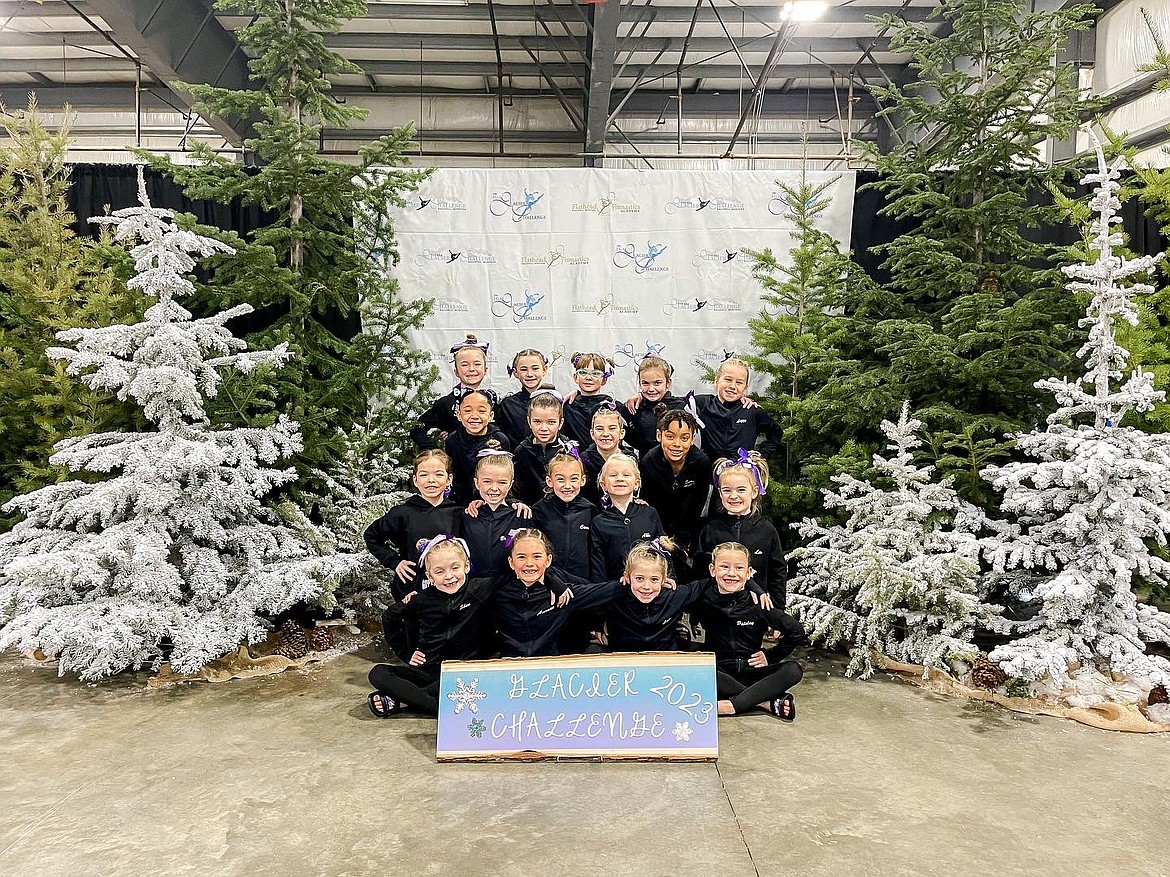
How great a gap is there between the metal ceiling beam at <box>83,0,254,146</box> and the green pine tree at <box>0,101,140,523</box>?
1.82m

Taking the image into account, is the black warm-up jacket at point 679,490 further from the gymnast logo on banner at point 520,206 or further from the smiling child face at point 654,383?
the gymnast logo on banner at point 520,206

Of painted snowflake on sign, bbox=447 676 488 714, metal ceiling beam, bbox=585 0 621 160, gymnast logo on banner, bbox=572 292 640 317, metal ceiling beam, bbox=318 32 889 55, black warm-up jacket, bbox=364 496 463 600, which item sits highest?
metal ceiling beam, bbox=318 32 889 55

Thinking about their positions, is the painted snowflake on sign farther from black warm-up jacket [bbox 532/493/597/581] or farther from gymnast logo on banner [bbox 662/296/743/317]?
gymnast logo on banner [bbox 662/296/743/317]

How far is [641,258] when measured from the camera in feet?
21.9

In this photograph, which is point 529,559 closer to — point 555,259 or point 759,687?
point 759,687

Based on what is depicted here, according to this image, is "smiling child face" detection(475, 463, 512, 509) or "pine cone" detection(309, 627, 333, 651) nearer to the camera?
"smiling child face" detection(475, 463, 512, 509)

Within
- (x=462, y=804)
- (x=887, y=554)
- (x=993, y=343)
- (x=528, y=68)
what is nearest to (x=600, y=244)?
(x=993, y=343)

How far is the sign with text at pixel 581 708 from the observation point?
3.34 m

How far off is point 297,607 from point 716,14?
7.82 meters

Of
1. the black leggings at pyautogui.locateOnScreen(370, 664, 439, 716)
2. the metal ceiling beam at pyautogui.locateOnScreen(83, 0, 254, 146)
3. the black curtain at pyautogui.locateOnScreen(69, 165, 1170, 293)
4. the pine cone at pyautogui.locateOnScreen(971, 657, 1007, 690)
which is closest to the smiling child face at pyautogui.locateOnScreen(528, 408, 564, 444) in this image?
the black leggings at pyautogui.locateOnScreen(370, 664, 439, 716)

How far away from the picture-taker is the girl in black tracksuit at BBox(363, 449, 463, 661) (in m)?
4.24

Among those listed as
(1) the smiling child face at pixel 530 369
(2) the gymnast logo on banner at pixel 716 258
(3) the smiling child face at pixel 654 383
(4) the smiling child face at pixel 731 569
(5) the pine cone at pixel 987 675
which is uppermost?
(2) the gymnast logo on banner at pixel 716 258

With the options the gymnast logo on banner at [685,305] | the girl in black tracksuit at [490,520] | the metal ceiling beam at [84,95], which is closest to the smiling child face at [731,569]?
the girl in black tracksuit at [490,520]

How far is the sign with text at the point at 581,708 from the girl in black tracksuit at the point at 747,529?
934 mm
